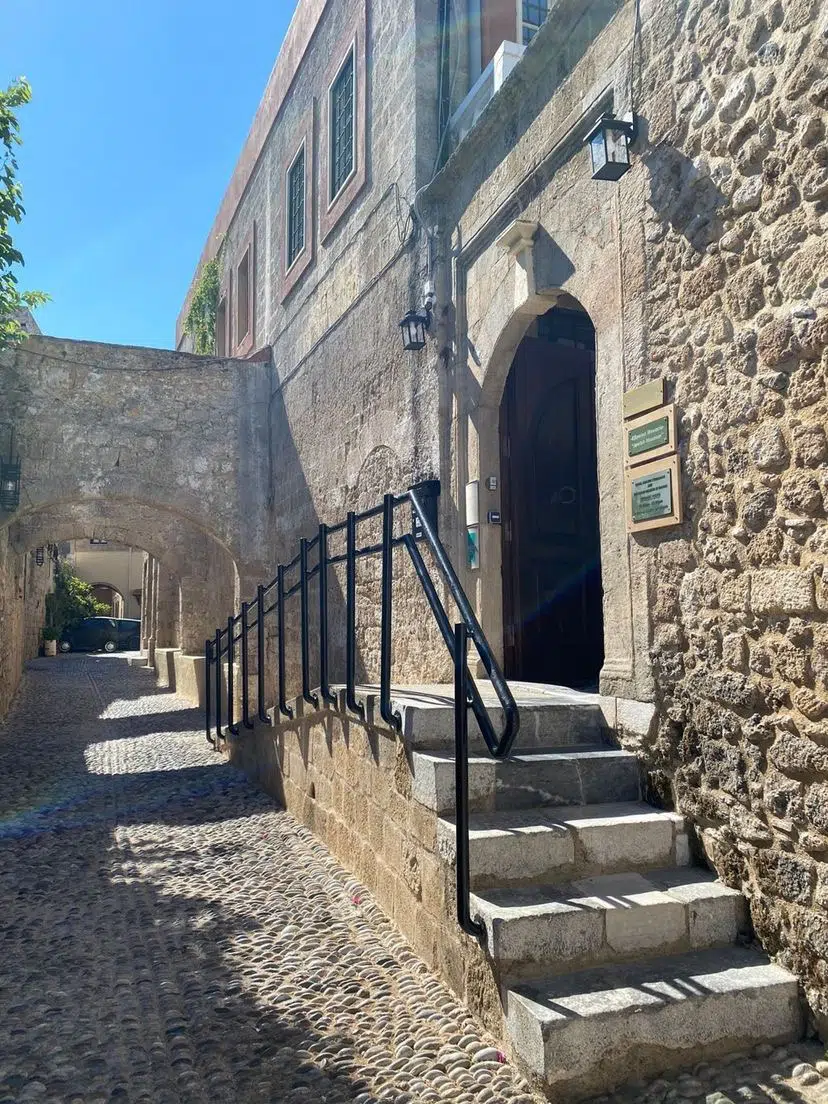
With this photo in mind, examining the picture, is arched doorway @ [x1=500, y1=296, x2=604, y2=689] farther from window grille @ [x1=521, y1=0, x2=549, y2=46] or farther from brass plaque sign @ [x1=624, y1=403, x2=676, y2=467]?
window grille @ [x1=521, y1=0, x2=549, y2=46]

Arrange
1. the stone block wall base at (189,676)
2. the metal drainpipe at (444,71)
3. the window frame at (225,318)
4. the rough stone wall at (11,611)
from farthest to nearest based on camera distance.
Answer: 1. the window frame at (225,318)
2. the stone block wall base at (189,676)
3. the rough stone wall at (11,611)
4. the metal drainpipe at (444,71)

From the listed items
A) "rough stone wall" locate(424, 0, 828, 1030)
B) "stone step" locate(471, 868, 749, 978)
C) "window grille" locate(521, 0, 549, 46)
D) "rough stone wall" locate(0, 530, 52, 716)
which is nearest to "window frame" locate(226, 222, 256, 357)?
"rough stone wall" locate(0, 530, 52, 716)

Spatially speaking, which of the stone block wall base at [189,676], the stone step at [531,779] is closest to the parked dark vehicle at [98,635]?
the stone block wall base at [189,676]

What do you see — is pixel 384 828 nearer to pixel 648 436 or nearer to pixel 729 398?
pixel 648 436

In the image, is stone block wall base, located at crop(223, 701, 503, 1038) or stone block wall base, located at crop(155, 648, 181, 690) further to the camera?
stone block wall base, located at crop(155, 648, 181, 690)

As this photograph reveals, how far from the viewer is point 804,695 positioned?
2736mm

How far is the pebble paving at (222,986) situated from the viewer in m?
2.36

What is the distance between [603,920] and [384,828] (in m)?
1.24

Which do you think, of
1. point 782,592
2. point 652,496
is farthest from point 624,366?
point 782,592

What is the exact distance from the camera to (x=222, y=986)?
9.95ft

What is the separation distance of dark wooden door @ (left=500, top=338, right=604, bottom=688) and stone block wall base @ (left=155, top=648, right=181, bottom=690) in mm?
11129

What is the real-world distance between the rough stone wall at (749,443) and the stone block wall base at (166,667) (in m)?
13.4

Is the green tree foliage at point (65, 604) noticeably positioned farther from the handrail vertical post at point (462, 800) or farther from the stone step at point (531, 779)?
the handrail vertical post at point (462, 800)

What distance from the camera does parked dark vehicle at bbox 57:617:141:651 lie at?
29250 mm
